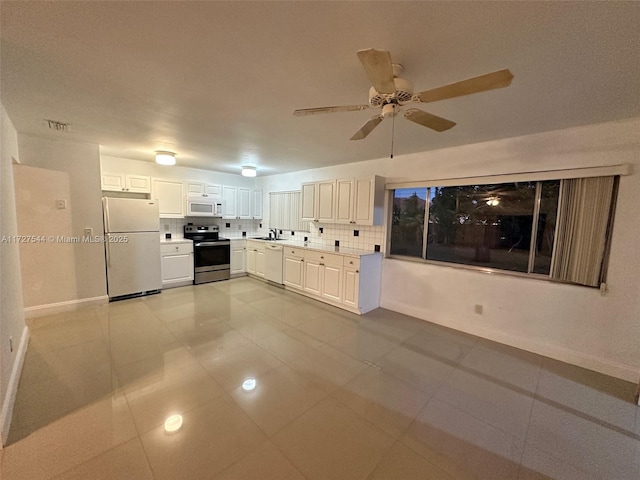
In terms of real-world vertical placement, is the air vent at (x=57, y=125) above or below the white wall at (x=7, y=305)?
above

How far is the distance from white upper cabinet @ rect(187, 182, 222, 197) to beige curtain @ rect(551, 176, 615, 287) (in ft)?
18.4

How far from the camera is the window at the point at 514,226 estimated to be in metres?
2.62

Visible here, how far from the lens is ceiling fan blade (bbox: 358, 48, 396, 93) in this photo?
116 cm

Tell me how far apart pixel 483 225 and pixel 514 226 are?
1.07ft

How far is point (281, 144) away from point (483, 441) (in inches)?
139

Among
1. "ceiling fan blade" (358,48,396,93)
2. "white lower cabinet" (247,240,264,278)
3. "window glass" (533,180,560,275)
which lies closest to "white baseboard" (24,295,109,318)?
"white lower cabinet" (247,240,264,278)

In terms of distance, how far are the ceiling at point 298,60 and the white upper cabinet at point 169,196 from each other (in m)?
2.04

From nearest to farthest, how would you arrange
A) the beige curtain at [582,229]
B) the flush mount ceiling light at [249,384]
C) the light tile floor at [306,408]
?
the light tile floor at [306,408] → the flush mount ceiling light at [249,384] → the beige curtain at [582,229]

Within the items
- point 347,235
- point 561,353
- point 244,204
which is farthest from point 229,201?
point 561,353

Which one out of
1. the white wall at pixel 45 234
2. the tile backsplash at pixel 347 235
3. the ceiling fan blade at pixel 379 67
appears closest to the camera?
the ceiling fan blade at pixel 379 67

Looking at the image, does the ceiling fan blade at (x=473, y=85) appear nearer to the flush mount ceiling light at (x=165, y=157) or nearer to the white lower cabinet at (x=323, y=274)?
the white lower cabinet at (x=323, y=274)

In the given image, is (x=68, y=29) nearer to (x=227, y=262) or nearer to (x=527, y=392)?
(x=527, y=392)

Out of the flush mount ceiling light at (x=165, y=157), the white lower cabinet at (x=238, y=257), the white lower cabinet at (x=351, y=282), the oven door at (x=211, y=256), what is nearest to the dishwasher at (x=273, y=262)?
the white lower cabinet at (x=238, y=257)

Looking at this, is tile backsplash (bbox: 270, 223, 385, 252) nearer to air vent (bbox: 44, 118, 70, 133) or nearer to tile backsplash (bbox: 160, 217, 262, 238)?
tile backsplash (bbox: 160, 217, 262, 238)
